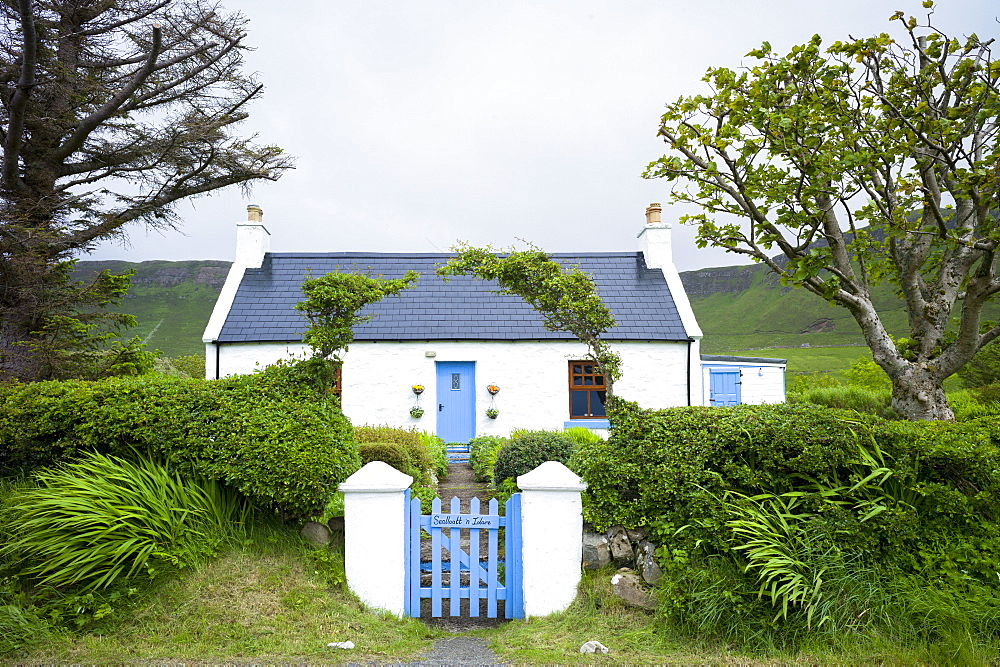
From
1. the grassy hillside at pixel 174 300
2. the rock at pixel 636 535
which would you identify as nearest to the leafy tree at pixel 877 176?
the rock at pixel 636 535

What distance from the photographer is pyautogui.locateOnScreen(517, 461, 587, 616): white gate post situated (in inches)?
196

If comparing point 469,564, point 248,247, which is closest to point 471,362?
point 248,247

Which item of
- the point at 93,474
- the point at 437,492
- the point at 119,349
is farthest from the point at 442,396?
the point at 93,474

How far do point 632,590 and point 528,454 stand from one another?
12.5 ft

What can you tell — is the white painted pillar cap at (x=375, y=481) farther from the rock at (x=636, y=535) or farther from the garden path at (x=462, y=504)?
the rock at (x=636, y=535)

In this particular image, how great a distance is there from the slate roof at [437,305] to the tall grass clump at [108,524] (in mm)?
9038

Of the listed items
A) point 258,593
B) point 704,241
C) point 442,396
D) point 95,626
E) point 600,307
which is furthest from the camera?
point 442,396

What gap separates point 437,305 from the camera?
51.2 ft

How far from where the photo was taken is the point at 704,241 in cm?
740

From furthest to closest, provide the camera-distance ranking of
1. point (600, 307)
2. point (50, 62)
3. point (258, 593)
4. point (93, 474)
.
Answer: point (50, 62) → point (600, 307) → point (93, 474) → point (258, 593)

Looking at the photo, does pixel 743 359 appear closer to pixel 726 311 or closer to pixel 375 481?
pixel 375 481

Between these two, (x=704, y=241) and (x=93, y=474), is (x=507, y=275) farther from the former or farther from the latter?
(x=93, y=474)

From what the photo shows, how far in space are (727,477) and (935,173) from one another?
5184 mm

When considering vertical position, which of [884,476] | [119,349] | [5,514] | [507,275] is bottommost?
[5,514]
